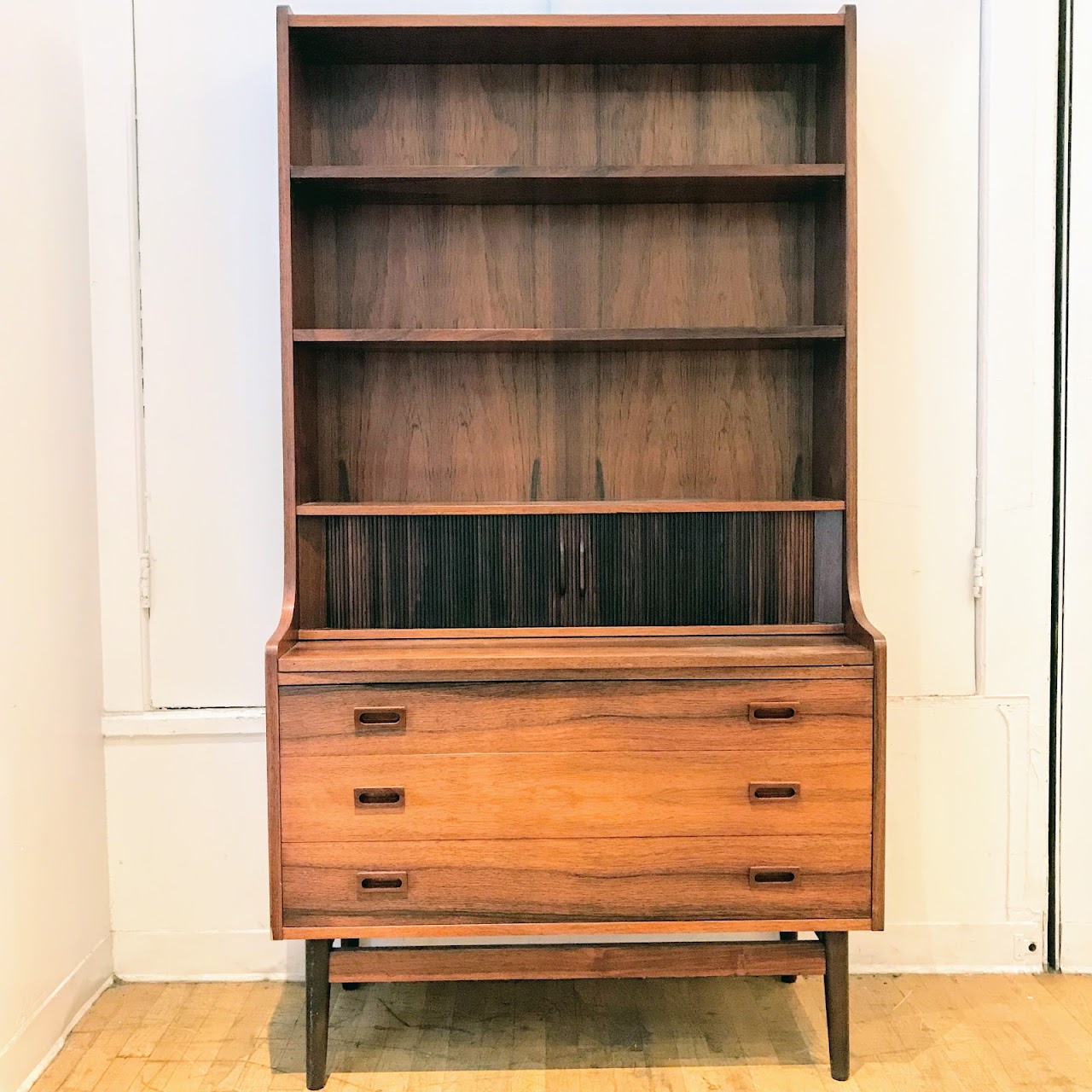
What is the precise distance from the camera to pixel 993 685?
2375 millimetres

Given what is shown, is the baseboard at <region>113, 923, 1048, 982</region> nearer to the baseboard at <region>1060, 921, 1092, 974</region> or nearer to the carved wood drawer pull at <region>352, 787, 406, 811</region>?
the baseboard at <region>1060, 921, 1092, 974</region>

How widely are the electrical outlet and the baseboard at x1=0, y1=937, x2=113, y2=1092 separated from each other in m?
2.12

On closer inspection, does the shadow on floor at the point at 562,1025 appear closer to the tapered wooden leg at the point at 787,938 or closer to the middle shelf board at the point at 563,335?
the tapered wooden leg at the point at 787,938

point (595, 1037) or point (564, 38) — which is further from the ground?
point (564, 38)

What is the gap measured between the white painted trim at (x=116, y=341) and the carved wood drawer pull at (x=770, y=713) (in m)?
1.39

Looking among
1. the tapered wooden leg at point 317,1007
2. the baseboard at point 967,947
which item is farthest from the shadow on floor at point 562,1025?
the baseboard at point 967,947

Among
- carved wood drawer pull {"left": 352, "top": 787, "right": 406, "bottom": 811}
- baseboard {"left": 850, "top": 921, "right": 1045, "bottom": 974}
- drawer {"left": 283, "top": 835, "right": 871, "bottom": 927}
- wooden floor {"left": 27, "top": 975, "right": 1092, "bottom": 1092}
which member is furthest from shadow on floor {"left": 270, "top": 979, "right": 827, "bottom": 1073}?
carved wood drawer pull {"left": 352, "top": 787, "right": 406, "bottom": 811}

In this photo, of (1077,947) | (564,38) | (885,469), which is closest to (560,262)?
(564,38)

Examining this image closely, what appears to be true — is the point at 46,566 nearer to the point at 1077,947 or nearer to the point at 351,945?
the point at 351,945

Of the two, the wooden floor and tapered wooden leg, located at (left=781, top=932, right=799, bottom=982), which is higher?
tapered wooden leg, located at (left=781, top=932, right=799, bottom=982)

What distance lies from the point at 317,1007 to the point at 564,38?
1952 mm

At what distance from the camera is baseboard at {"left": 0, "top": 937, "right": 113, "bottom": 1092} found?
76.6 inches

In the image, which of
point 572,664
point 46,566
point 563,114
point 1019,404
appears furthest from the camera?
point 1019,404

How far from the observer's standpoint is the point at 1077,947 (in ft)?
7.86
